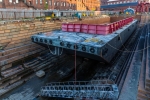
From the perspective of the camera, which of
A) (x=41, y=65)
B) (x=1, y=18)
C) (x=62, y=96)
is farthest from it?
(x=1, y=18)

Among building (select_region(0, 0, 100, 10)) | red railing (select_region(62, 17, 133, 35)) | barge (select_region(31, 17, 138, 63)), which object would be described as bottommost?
barge (select_region(31, 17, 138, 63))

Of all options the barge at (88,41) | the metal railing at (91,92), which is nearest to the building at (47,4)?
the barge at (88,41)

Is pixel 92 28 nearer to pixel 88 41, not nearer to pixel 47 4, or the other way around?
pixel 88 41

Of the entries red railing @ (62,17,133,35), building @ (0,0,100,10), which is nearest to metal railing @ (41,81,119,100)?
red railing @ (62,17,133,35)

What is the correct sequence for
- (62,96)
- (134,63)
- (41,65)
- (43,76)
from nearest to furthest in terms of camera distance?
(62,96) → (134,63) → (43,76) → (41,65)

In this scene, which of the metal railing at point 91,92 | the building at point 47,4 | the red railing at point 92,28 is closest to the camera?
the metal railing at point 91,92

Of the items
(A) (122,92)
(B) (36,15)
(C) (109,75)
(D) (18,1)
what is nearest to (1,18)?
(B) (36,15)

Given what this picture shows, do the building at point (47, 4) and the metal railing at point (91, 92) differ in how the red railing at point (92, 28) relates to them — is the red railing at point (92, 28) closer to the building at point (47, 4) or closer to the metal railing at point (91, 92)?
the metal railing at point (91, 92)

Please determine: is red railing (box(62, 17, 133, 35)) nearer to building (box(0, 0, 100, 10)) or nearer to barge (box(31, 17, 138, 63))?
barge (box(31, 17, 138, 63))

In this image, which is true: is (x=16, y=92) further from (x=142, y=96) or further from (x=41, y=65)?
(x=142, y=96)

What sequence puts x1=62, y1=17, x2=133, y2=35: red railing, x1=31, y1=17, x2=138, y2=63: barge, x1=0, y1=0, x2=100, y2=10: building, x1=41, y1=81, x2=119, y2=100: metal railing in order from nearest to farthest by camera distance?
x1=41, y1=81, x2=119, y2=100: metal railing, x1=31, y1=17, x2=138, y2=63: barge, x1=62, y1=17, x2=133, y2=35: red railing, x1=0, y1=0, x2=100, y2=10: building

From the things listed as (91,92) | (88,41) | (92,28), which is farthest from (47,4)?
(91,92)

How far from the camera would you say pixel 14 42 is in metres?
10.8

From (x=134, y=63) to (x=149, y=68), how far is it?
6.89 ft
